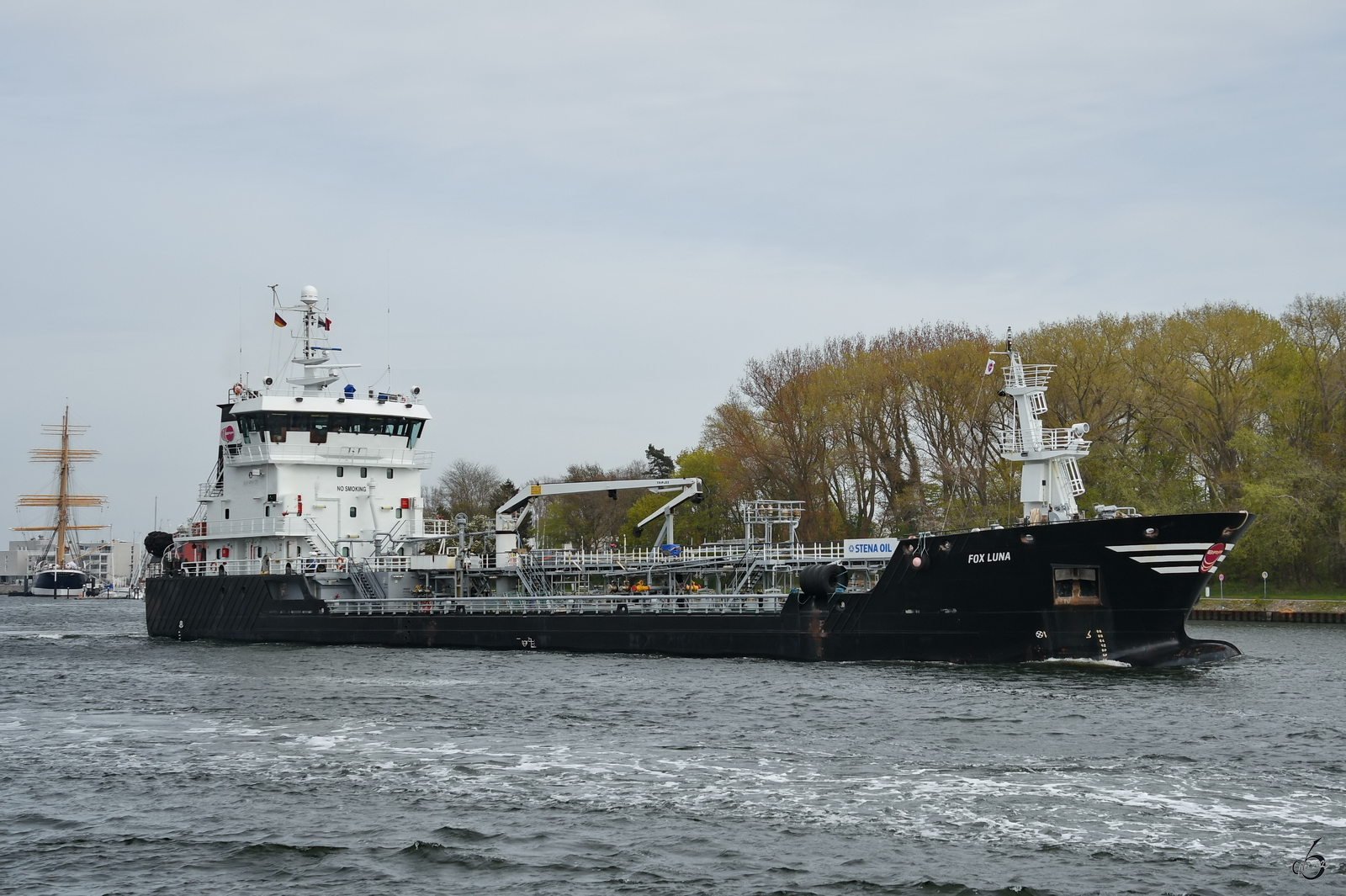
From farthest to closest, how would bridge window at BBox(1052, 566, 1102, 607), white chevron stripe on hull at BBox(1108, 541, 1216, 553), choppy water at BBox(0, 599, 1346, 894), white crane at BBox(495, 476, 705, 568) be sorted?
white crane at BBox(495, 476, 705, 568) < bridge window at BBox(1052, 566, 1102, 607) < white chevron stripe on hull at BBox(1108, 541, 1216, 553) < choppy water at BBox(0, 599, 1346, 894)

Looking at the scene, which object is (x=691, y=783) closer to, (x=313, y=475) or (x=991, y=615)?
(x=991, y=615)

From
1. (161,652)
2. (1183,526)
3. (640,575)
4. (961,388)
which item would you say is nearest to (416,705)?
(640,575)

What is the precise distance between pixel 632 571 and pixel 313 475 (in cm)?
1302

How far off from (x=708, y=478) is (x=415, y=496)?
35836mm

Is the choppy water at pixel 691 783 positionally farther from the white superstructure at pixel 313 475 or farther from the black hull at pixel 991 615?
the white superstructure at pixel 313 475

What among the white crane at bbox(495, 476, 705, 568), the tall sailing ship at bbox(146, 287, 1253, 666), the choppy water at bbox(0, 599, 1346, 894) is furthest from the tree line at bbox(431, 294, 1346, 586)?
the choppy water at bbox(0, 599, 1346, 894)

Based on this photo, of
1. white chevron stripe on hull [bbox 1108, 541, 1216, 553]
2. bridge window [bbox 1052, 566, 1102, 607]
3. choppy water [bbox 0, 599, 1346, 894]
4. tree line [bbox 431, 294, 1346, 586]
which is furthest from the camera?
tree line [bbox 431, 294, 1346, 586]

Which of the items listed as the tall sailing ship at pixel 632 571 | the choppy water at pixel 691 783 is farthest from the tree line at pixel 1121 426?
the choppy water at pixel 691 783

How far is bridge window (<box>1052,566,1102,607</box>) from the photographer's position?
29.2 meters

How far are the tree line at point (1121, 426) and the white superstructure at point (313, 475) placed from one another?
78.9ft

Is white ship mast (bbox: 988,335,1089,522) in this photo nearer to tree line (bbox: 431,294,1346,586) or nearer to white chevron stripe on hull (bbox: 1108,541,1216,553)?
white chevron stripe on hull (bbox: 1108,541,1216,553)

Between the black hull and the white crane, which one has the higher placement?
the white crane

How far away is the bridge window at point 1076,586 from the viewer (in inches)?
1150

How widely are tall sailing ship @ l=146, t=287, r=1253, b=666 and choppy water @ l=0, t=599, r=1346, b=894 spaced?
1.48m
